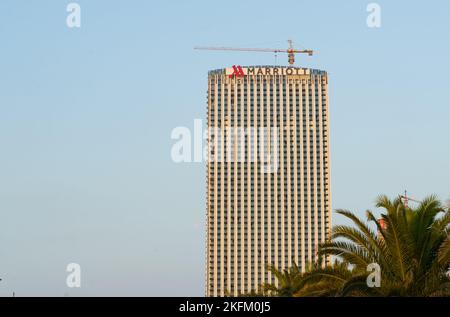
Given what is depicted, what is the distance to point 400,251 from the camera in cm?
3089

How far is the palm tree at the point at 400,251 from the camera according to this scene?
1187 inches

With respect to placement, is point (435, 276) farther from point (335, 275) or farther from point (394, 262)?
point (335, 275)

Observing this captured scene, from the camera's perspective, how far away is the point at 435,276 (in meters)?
30.3

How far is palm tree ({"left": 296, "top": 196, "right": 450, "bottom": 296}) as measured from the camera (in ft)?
98.9

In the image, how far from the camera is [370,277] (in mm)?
30078
